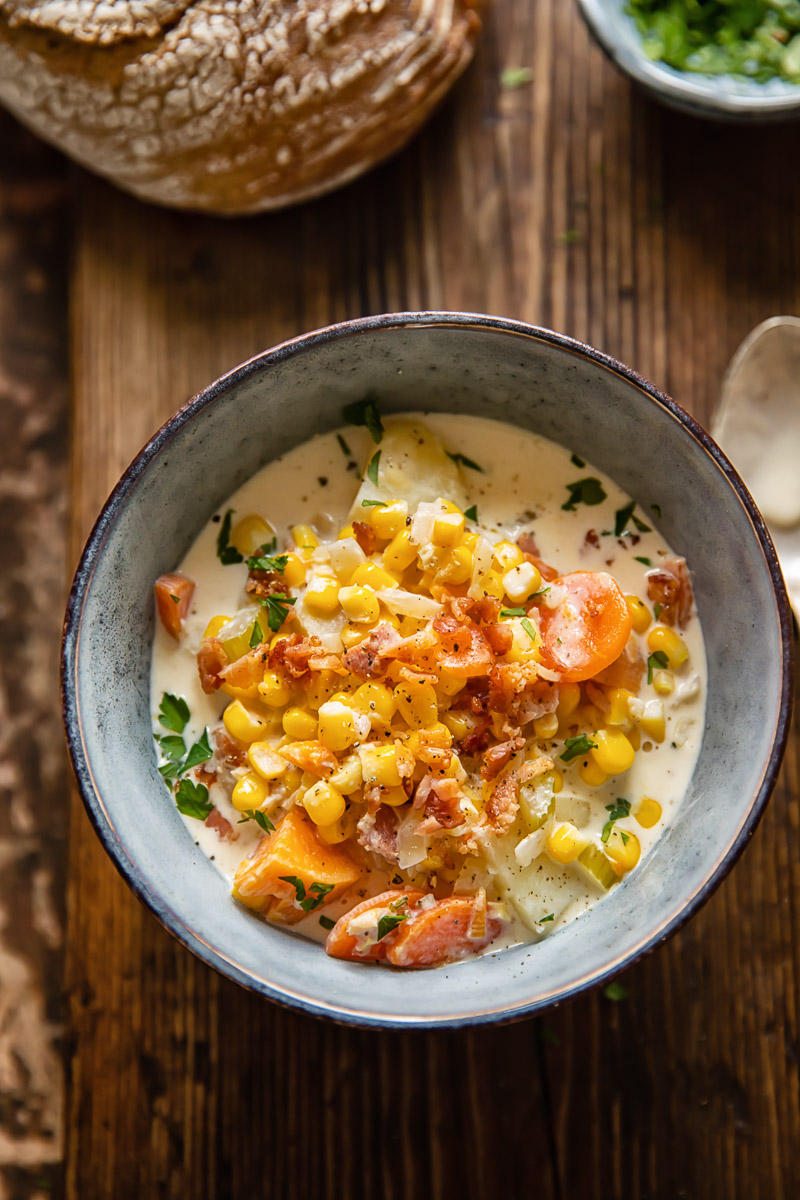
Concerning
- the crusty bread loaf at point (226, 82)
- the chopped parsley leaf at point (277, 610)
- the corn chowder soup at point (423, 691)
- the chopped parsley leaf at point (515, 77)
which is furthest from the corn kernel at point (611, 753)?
the chopped parsley leaf at point (515, 77)

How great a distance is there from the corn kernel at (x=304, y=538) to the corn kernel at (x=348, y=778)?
59 cm

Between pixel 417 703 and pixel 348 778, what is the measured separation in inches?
9.6

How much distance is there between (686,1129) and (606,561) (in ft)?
5.75

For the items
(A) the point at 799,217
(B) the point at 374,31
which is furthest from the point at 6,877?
(A) the point at 799,217

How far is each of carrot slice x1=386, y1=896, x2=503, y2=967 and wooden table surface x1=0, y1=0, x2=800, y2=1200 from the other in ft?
2.17

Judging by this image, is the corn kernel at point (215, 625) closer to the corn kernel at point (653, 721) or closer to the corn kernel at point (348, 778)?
the corn kernel at point (348, 778)

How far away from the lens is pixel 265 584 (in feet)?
8.38

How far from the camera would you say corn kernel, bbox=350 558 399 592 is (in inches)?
96.8

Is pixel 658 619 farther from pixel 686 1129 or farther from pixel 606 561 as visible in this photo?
pixel 686 1129

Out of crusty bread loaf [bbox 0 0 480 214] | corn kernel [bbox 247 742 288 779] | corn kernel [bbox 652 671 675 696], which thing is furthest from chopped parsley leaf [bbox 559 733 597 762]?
crusty bread loaf [bbox 0 0 480 214]

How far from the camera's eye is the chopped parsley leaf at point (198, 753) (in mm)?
2574

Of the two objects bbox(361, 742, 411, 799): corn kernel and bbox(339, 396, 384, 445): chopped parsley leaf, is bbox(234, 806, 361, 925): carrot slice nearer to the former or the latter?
bbox(361, 742, 411, 799): corn kernel

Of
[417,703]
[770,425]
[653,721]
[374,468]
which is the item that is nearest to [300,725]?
[417,703]

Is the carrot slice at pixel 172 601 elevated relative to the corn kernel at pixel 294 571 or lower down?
lower down
